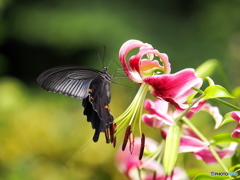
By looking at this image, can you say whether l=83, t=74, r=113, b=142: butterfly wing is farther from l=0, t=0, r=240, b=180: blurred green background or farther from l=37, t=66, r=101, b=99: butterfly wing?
l=0, t=0, r=240, b=180: blurred green background

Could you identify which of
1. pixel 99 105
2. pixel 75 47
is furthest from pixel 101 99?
pixel 75 47

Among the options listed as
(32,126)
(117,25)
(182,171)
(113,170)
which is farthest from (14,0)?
(182,171)

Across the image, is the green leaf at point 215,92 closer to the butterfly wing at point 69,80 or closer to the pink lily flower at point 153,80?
the pink lily flower at point 153,80

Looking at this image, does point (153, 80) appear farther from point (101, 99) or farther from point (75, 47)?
point (75, 47)

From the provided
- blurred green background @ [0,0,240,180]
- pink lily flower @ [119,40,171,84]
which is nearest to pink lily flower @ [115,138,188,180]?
pink lily flower @ [119,40,171,84]

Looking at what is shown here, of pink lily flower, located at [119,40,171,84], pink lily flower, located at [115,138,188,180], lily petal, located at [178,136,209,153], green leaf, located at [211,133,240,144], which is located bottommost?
pink lily flower, located at [115,138,188,180]

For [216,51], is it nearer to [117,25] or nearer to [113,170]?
[117,25]

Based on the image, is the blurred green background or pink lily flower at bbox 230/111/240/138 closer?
pink lily flower at bbox 230/111/240/138

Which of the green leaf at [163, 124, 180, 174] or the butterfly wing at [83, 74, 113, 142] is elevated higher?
the butterfly wing at [83, 74, 113, 142]
